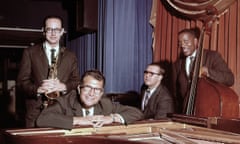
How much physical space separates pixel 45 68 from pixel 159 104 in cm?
90

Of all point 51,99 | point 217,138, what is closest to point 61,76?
point 51,99

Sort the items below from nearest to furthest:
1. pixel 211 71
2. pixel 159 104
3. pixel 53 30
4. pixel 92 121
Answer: pixel 92 121 → pixel 53 30 → pixel 211 71 → pixel 159 104

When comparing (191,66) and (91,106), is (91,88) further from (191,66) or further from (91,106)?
(191,66)

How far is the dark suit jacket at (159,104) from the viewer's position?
3.14 meters

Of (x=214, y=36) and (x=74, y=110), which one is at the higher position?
(x=214, y=36)

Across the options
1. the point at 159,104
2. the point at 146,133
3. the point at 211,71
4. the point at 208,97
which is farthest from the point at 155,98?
the point at 146,133

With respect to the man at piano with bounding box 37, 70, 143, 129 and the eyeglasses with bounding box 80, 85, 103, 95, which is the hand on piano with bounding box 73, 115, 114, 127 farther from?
the eyeglasses with bounding box 80, 85, 103, 95

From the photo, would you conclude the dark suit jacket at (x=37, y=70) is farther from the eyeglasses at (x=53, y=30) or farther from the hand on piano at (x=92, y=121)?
the hand on piano at (x=92, y=121)

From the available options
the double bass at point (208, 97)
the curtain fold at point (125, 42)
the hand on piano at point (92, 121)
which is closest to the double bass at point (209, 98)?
the double bass at point (208, 97)

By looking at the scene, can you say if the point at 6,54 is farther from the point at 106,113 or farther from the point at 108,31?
the point at 106,113

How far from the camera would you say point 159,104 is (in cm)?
317

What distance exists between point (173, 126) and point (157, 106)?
1008 millimetres

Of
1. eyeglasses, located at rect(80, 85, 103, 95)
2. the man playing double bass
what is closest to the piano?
eyeglasses, located at rect(80, 85, 103, 95)

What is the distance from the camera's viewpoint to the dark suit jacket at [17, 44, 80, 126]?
2.89 metres
